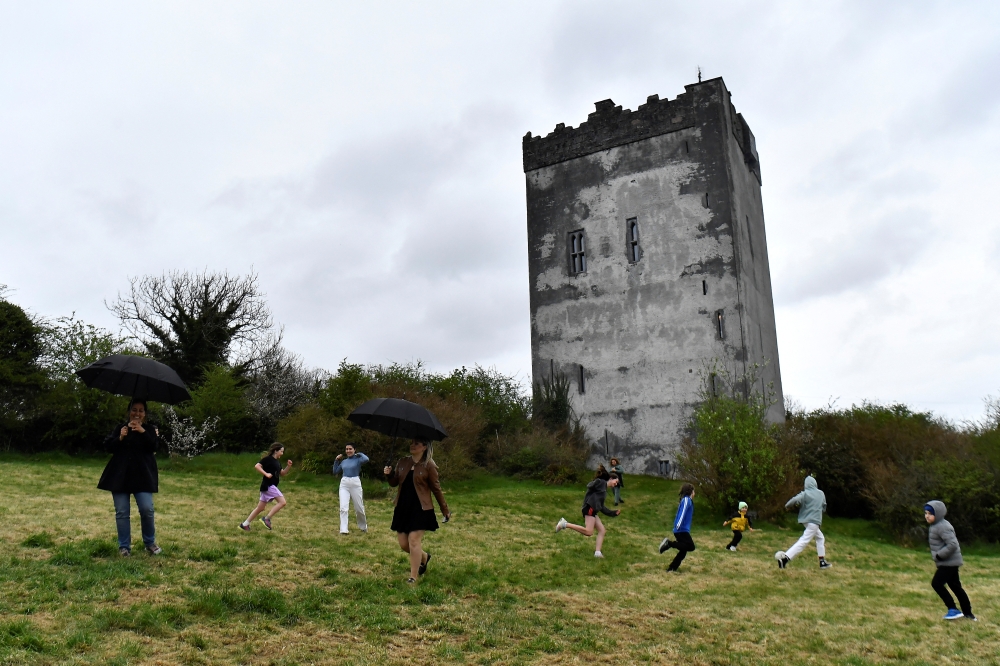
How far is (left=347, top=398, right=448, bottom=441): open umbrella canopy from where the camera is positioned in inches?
380

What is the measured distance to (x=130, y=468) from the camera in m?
9.13

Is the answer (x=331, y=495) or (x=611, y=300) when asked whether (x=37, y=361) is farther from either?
(x=611, y=300)

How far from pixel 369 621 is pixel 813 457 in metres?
21.5

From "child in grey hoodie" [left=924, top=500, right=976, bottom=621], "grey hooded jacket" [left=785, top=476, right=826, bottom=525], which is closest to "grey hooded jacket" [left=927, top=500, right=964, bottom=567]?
"child in grey hoodie" [left=924, top=500, right=976, bottom=621]

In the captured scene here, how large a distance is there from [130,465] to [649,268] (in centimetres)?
2769

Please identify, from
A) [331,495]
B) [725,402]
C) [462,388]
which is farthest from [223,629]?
[462,388]

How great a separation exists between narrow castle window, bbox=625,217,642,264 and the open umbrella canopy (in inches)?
1023

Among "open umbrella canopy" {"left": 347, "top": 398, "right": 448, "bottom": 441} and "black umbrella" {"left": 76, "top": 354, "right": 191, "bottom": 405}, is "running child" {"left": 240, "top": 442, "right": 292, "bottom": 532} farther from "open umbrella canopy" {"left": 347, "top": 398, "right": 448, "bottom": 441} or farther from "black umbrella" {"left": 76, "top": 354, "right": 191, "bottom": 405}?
"black umbrella" {"left": 76, "top": 354, "right": 191, "bottom": 405}

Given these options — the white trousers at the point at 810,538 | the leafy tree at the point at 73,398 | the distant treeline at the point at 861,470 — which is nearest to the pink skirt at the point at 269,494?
the white trousers at the point at 810,538

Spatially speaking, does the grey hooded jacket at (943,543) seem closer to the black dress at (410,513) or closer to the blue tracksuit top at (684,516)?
the blue tracksuit top at (684,516)

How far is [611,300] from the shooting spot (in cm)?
3453

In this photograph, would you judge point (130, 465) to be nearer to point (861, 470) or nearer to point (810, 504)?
point (810, 504)

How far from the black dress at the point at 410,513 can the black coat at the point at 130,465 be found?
2.95 metres

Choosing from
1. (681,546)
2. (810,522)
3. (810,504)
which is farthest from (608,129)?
(681,546)
